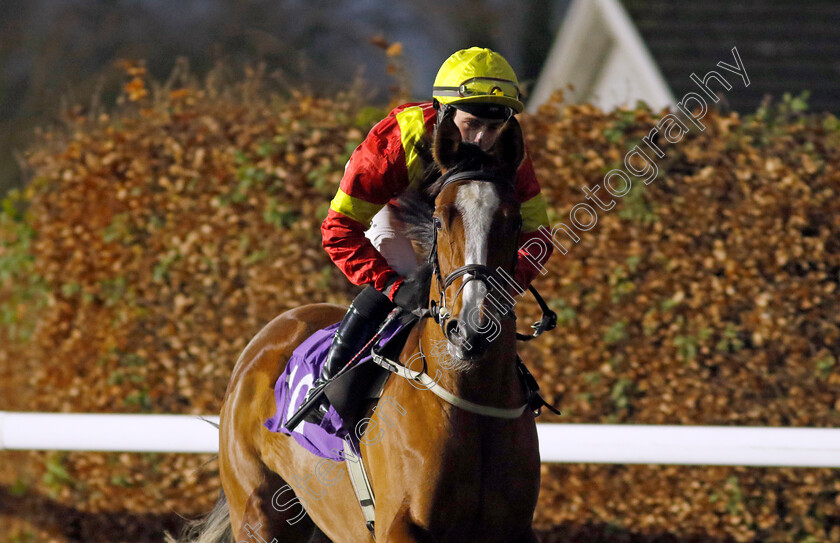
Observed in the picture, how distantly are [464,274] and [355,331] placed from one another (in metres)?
0.77

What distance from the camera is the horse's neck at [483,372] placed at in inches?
94.7

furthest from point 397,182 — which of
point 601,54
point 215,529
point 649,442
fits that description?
point 601,54

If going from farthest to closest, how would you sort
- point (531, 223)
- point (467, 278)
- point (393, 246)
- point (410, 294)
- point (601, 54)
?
point (601, 54) → point (393, 246) → point (531, 223) → point (410, 294) → point (467, 278)

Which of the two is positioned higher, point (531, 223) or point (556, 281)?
point (556, 281)

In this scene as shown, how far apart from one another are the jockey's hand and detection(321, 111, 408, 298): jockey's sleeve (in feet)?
0.31

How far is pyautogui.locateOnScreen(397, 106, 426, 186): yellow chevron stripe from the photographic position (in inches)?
106

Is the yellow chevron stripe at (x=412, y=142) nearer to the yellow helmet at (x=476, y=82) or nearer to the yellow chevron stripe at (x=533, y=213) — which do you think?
the yellow helmet at (x=476, y=82)

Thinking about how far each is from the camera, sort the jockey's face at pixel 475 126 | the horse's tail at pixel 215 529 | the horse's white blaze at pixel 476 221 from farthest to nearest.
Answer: the horse's tail at pixel 215 529 → the jockey's face at pixel 475 126 → the horse's white blaze at pixel 476 221

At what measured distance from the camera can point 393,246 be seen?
2992 millimetres

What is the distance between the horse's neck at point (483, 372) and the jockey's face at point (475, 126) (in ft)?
1.79

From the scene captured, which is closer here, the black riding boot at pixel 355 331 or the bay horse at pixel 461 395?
the bay horse at pixel 461 395

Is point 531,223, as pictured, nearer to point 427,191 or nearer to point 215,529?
point 427,191

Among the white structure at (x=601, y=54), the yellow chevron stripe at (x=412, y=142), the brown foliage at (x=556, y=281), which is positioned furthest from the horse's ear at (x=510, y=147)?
the white structure at (x=601, y=54)

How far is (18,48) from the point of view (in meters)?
15.5
